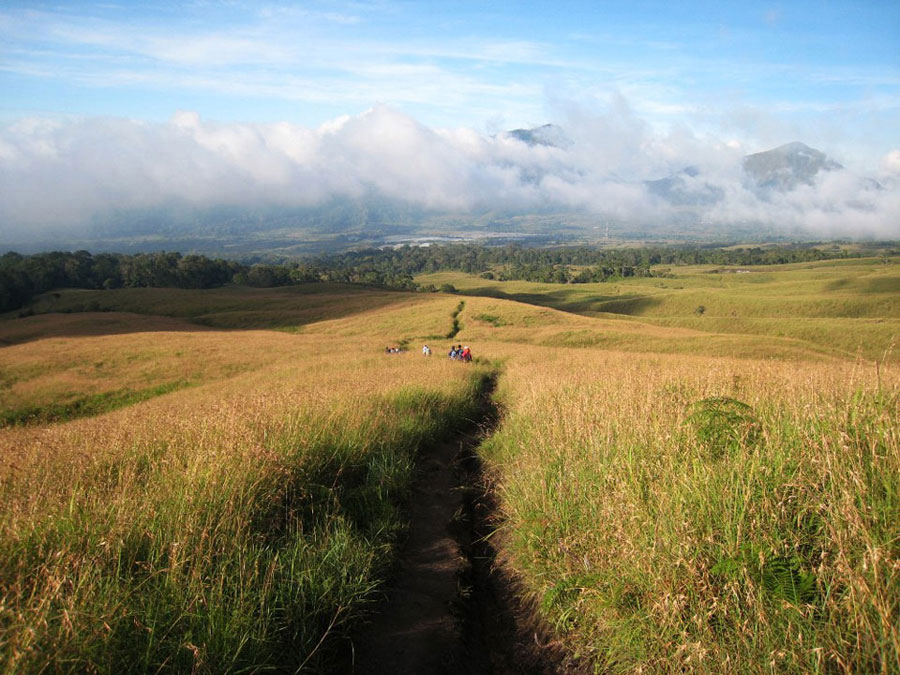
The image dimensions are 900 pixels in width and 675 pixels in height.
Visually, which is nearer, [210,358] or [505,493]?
[505,493]

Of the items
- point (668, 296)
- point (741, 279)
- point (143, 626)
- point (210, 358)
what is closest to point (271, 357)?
point (210, 358)

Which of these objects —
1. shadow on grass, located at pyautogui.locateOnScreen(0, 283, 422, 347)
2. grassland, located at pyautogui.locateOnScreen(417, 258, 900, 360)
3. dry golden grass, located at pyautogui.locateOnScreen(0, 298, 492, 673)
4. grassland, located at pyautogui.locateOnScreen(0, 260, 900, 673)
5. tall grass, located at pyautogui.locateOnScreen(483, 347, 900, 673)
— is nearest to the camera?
Result: tall grass, located at pyautogui.locateOnScreen(483, 347, 900, 673)

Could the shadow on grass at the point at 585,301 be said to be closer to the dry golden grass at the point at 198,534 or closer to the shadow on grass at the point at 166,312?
the shadow on grass at the point at 166,312

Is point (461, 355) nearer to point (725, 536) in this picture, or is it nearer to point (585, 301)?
point (725, 536)

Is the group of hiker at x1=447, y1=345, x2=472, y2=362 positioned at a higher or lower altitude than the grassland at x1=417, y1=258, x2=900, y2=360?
higher

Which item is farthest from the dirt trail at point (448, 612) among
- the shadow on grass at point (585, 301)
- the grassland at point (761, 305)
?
the shadow on grass at point (585, 301)

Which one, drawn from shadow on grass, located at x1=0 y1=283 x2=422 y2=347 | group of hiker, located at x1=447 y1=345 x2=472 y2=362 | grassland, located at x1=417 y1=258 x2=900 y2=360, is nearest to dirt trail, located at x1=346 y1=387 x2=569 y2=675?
group of hiker, located at x1=447 y1=345 x2=472 y2=362

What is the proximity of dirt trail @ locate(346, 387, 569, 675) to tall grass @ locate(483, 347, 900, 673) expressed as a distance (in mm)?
375

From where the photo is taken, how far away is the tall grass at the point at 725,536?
2.95m

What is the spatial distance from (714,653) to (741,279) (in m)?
170

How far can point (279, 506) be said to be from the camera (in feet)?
17.0

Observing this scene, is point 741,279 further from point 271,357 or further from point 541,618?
point 541,618

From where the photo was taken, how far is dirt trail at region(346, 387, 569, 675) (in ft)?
13.8

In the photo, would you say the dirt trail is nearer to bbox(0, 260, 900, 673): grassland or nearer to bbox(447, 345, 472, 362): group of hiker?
bbox(0, 260, 900, 673): grassland
